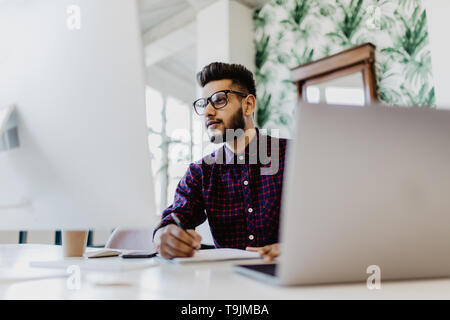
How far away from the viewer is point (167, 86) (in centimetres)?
651

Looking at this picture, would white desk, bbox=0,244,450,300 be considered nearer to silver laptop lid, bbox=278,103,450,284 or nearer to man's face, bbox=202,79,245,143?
silver laptop lid, bbox=278,103,450,284

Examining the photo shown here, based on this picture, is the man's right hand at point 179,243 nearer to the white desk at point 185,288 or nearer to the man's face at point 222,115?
the white desk at point 185,288

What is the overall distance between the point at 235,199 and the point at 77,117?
3.16 feet

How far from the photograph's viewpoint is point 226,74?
171cm

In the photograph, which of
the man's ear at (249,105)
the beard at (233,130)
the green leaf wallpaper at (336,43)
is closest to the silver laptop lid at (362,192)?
the beard at (233,130)

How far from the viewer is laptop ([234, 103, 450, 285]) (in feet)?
1.21

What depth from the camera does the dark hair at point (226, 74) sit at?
1.70 metres

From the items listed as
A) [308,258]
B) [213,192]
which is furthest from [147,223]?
[213,192]

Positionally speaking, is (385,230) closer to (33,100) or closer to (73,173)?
(73,173)

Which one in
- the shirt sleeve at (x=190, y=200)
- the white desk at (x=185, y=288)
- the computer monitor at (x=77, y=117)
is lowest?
the white desk at (x=185, y=288)

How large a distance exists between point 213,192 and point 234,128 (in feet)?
1.29

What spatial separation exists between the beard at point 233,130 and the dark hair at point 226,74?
14 centimetres

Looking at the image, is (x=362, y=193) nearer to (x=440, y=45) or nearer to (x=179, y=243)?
(x=179, y=243)
